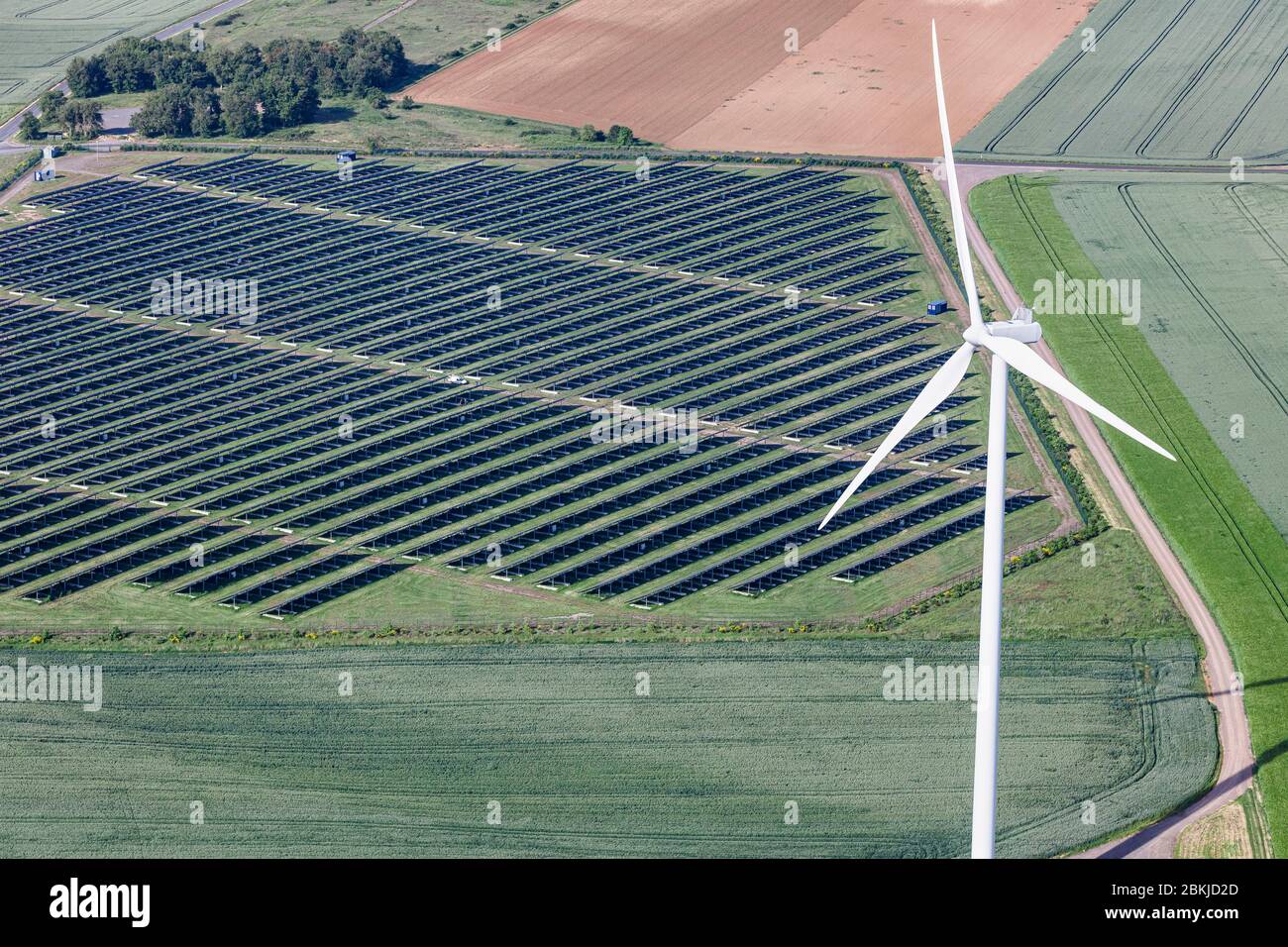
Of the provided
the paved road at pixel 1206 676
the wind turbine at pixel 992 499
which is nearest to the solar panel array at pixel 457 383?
the paved road at pixel 1206 676

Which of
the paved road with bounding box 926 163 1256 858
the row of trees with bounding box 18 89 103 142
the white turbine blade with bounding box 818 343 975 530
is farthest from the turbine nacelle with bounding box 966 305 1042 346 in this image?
the row of trees with bounding box 18 89 103 142

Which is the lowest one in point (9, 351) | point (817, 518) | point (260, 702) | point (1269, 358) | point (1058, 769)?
point (1058, 769)

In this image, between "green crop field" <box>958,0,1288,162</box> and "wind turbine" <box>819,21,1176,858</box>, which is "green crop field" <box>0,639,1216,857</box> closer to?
"wind turbine" <box>819,21,1176,858</box>

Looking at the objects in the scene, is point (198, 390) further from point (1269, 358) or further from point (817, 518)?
point (1269, 358)

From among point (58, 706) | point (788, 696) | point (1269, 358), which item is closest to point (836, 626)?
point (788, 696)

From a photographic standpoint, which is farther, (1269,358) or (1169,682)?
(1269,358)

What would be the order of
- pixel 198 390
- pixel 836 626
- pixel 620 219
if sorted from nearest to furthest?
pixel 836 626, pixel 198 390, pixel 620 219

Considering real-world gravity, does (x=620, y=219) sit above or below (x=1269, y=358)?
above
